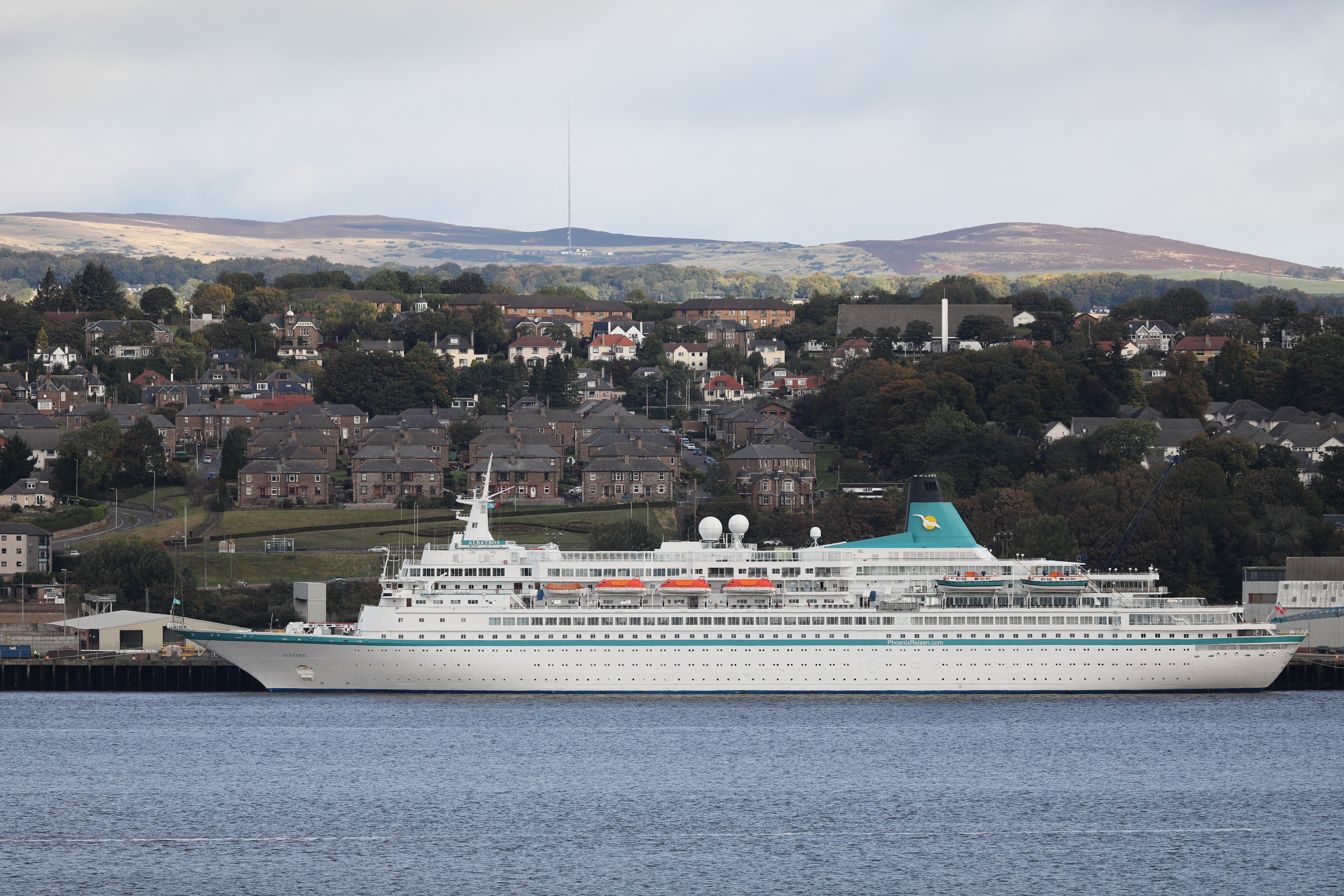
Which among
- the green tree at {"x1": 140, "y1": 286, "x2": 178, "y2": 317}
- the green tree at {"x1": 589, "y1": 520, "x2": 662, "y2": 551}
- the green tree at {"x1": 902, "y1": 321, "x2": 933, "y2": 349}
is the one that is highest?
the green tree at {"x1": 140, "y1": 286, "x2": 178, "y2": 317}

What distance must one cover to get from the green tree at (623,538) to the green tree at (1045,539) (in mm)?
16203

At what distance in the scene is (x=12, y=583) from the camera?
7912 centimetres

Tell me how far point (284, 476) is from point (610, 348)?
59.4m

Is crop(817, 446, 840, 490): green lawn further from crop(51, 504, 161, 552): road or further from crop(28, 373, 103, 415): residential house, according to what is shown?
crop(28, 373, 103, 415): residential house

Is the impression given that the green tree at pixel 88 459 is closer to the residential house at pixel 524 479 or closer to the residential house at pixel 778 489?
the residential house at pixel 524 479

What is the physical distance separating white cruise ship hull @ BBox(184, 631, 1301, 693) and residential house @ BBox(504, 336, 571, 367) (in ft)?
300

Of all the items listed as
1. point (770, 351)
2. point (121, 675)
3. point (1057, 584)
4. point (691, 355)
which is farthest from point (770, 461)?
point (691, 355)

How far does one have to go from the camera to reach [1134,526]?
79.8 meters

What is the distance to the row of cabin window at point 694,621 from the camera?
55719mm

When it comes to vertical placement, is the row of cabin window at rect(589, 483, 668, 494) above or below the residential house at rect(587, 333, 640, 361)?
below

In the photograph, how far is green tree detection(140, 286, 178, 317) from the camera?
161 m

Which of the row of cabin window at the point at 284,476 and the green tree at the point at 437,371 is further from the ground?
the green tree at the point at 437,371

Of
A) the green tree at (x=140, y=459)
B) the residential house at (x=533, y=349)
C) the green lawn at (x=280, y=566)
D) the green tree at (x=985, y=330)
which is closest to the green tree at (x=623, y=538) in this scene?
the green lawn at (x=280, y=566)

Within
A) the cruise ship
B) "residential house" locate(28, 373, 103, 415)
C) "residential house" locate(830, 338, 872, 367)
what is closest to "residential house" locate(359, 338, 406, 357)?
"residential house" locate(28, 373, 103, 415)
